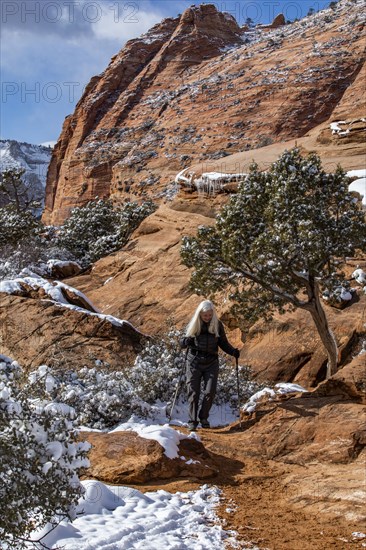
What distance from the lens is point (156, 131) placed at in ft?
172

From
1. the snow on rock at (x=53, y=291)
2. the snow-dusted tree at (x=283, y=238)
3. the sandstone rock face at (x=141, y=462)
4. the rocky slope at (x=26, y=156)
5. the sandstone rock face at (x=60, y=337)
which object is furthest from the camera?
the rocky slope at (x=26, y=156)

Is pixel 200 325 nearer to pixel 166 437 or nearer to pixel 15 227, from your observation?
pixel 166 437

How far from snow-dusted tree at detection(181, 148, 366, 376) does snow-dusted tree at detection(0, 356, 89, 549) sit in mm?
7325

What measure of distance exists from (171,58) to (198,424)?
194 feet

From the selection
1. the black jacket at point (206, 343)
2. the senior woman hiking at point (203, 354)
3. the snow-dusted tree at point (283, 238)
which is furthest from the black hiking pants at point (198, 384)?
the snow-dusted tree at point (283, 238)

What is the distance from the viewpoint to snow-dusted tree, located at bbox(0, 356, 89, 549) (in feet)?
10.6

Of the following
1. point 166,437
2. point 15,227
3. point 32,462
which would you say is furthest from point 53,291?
point 15,227

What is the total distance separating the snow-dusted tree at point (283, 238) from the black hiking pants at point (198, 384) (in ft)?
8.32

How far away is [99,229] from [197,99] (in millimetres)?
25017

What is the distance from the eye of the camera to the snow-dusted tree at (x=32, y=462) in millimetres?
3223

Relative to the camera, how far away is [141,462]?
6.20 meters

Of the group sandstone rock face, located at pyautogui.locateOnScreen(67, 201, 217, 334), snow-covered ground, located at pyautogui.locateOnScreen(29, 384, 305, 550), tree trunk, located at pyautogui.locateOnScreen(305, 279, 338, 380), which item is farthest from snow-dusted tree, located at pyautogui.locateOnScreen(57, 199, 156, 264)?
snow-covered ground, located at pyautogui.locateOnScreen(29, 384, 305, 550)

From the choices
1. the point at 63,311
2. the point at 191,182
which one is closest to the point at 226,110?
the point at 191,182

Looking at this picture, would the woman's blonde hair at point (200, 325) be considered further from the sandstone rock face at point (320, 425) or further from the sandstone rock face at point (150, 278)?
the sandstone rock face at point (150, 278)
